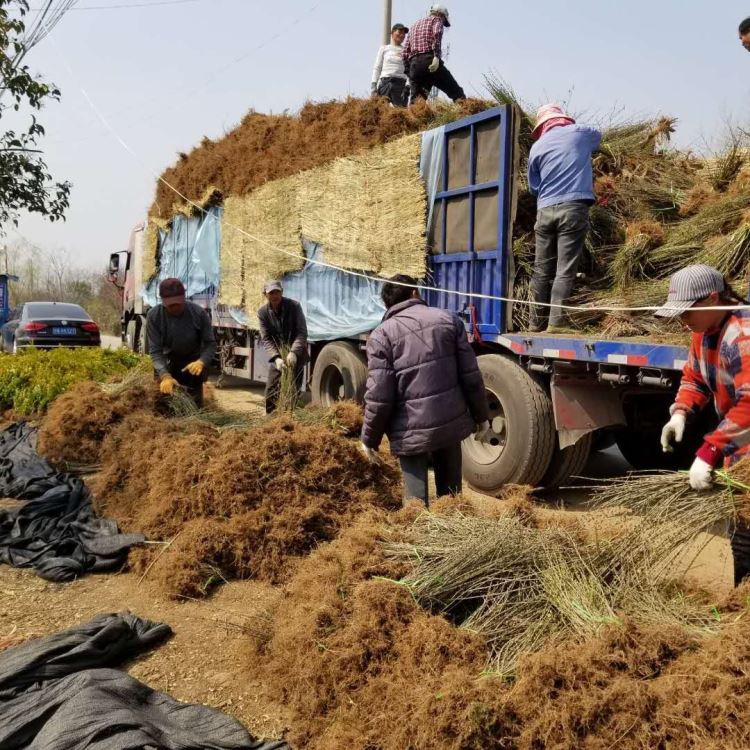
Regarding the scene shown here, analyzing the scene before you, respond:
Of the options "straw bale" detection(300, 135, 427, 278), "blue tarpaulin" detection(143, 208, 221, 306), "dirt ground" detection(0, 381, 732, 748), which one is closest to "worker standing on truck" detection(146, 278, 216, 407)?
"straw bale" detection(300, 135, 427, 278)

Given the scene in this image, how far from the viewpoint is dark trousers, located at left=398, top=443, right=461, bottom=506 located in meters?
4.15

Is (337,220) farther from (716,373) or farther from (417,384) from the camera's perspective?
(716,373)

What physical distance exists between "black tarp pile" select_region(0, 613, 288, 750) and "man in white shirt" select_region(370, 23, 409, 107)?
8.49 metres

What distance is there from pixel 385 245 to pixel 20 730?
5514 millimetres

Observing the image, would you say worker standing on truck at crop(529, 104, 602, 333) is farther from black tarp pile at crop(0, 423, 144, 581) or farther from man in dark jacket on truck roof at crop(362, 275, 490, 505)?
black tarp pile at crop(0, 423, 144, 581)

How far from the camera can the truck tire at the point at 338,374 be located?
7.82 metres

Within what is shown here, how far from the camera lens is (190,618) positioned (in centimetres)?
378

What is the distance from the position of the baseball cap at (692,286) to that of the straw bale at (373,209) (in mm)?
3905

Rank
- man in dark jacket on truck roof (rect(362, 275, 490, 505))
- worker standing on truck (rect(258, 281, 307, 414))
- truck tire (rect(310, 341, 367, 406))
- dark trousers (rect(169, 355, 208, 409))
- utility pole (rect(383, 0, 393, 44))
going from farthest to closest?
utility pole (rect(383, 0, 393, 44)) → truck tire (rect(310, 341, 367, 406)) → worker standing on truck (rect(258, 281, 307, 414)) → dark trousers (rect(169, 355, 208, 409)) → man in dark jacket on truck roof (rect(362, 275, 490, 505))

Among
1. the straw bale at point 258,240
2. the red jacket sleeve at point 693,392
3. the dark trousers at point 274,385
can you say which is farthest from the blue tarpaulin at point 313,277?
the red jacket sleeve at point 693,392

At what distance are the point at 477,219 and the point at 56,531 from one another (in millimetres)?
4099

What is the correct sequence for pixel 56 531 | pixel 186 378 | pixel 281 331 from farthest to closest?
pixel 281 331 → pixel 186 378 → pixel 56 531

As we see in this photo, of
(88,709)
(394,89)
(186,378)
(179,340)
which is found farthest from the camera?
(394,89)

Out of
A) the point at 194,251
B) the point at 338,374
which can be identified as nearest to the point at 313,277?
the point at 338,374
